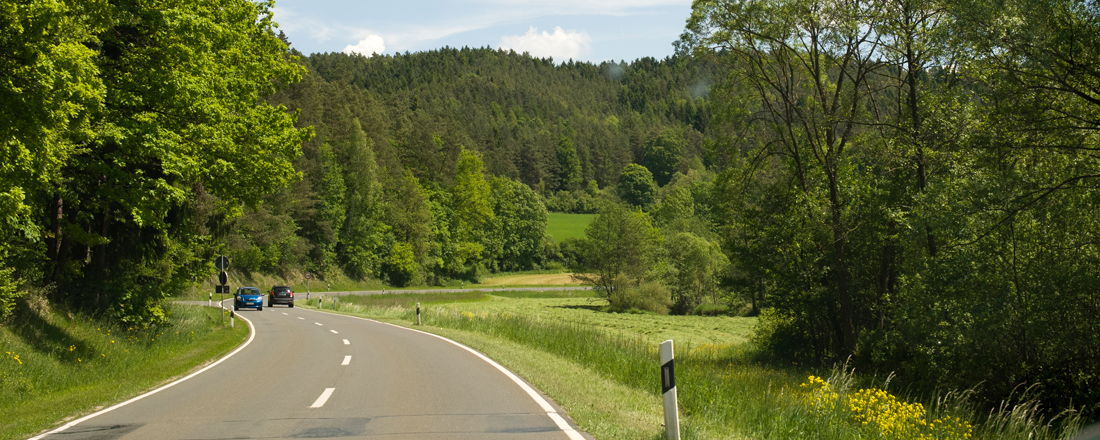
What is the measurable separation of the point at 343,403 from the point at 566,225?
11627 centimetres

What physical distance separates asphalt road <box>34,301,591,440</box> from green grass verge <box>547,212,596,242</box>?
308ft

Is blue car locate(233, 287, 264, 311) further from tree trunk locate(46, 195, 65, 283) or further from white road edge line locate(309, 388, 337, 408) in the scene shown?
white road edge line locate(309, 388, 337, 408)

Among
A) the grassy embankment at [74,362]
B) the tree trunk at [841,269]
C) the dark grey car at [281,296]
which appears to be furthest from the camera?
the dark grey car at [281,296]

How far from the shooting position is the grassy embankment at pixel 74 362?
9.76 metres

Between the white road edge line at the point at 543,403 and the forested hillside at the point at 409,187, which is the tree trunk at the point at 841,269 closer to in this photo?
the forested hillside at the point at 409,187

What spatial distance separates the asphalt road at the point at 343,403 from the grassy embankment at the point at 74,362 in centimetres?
70

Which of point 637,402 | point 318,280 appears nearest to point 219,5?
point 637,402

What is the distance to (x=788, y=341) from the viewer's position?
2997cm

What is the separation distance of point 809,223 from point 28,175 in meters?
22.0

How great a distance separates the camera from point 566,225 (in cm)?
12562

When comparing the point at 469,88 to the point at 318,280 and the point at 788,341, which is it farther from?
the point at 788,341

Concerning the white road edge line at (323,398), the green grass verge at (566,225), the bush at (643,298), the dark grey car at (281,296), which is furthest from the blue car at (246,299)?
the green grass verge at (566,225)

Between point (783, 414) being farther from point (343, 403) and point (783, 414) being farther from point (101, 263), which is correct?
point (101, 263)

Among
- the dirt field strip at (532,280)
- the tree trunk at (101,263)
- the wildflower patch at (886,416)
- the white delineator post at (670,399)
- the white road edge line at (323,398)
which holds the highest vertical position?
the tree trunk at (101,263)
